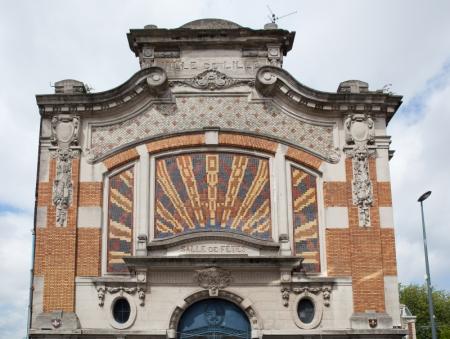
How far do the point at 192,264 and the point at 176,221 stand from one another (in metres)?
1.29

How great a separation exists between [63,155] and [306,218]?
635 cm

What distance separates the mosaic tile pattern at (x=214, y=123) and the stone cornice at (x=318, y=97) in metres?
0.48

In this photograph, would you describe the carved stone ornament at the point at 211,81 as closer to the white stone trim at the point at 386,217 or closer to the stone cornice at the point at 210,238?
the stone cornice at the point at 210,238

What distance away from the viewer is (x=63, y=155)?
17891 millimetres

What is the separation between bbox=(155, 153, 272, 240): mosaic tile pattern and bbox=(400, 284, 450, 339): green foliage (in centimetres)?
3561

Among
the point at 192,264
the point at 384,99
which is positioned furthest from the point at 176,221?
the point at 384,99

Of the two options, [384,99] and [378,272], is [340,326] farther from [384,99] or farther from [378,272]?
[384,99]

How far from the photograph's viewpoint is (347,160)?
18.1 metres

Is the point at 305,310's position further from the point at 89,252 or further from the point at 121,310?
the point at 89,252

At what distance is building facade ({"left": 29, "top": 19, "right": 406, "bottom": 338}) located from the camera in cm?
1673

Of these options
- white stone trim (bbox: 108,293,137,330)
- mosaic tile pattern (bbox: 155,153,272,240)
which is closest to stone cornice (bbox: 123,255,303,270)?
white stone trim (bbox: 108,293,137,330)

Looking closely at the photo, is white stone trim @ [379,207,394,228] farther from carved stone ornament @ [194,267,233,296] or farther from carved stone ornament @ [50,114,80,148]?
carved stone ornament @ [50,114,80,148]

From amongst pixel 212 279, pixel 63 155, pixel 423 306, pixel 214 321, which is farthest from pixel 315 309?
pixel 423 306

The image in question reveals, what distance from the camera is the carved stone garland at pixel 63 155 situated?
1744 cm
